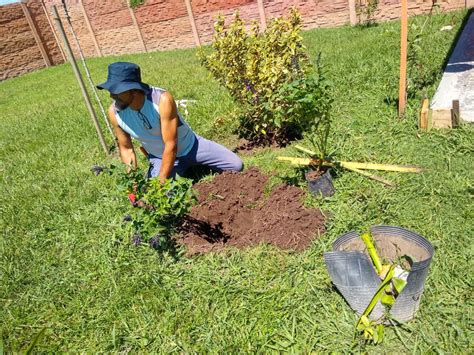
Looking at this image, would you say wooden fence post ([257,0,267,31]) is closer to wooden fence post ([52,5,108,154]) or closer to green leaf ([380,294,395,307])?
wooden fence post ([52,5,108,154])

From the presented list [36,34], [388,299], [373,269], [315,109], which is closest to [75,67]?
[315,109]

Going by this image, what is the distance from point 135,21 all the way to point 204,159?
12.7 meters

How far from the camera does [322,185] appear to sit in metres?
3.03

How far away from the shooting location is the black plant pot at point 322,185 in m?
3.03

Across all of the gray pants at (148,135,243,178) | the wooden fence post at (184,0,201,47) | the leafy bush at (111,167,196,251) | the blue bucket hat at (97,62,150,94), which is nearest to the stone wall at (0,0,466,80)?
the wooden fence post at (184,0,201,47)

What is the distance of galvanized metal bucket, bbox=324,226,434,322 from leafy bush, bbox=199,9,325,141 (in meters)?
1.60

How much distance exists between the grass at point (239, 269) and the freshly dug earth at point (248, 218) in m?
0.11

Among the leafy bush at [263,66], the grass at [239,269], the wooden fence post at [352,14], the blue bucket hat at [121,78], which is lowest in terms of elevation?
the grass at [239,269]

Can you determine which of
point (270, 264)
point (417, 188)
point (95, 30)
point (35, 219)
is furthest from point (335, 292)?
point (95, 30)

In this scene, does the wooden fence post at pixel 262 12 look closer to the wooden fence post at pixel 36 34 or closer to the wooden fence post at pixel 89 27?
the wooden fence post at pixel 89 27

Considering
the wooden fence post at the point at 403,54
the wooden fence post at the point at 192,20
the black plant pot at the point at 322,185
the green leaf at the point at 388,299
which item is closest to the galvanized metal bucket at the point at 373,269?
the green leaf at the point at 388,299

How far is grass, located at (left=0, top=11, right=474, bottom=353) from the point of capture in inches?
84.7

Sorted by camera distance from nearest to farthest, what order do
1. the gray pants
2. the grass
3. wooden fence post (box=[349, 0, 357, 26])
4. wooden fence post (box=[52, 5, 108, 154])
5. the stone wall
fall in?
the grass
the gray pants
wooden fence post (box=[52, 5, 108, 154])
wooden fence post (box=[349, 0, 357, 26])
the stone wall

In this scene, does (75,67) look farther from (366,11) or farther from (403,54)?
(366,11)
